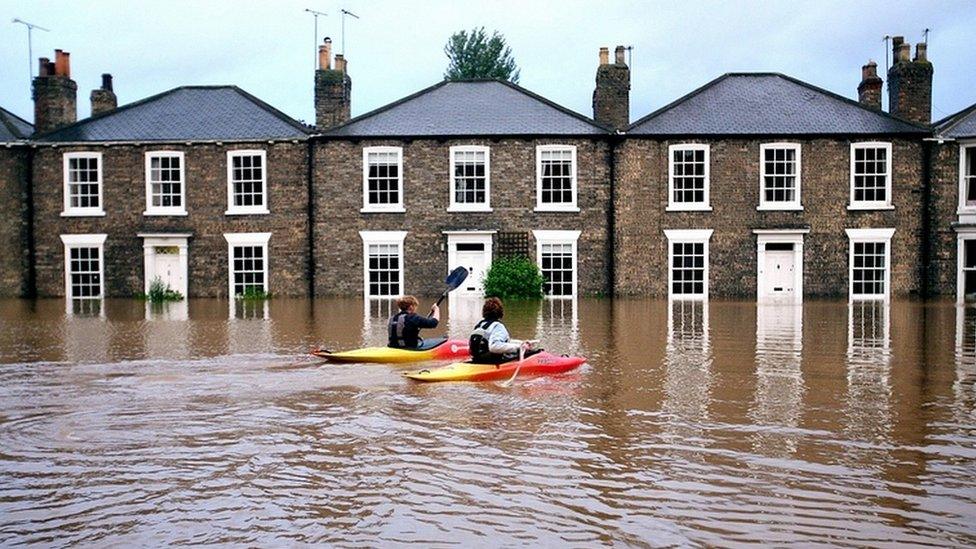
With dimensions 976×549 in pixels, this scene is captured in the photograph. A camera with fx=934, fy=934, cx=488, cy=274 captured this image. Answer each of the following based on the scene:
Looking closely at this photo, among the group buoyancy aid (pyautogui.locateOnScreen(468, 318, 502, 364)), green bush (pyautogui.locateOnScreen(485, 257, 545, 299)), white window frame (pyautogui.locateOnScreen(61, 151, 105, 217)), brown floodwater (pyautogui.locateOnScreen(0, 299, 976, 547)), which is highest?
Result: white window frame (pyautogui.locateOnScreen(61, 151, 105, 217))

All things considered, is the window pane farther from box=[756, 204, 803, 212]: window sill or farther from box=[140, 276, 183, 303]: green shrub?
box=[756, 204, 803, 212]: window sill

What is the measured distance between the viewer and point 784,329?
1858cm

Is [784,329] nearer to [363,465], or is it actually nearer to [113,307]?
[363,465]

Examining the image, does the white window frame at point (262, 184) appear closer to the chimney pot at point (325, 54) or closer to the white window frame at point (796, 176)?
the chimney pot at point (325, 54)

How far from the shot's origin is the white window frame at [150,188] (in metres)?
30.6

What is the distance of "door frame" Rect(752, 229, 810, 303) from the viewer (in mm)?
28906

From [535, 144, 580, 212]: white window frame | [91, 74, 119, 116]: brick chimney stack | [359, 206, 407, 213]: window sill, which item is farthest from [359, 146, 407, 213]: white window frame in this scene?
[91, 74, 119, 116]: brick chimney stack

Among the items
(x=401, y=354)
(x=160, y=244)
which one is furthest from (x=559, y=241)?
(x=401, y=354)

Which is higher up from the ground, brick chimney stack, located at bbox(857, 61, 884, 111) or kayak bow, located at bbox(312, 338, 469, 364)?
brick chimney stack, located at bbox(857, 61, 884, 111)

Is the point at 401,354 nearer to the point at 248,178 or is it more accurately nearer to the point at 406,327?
the point at 406,327

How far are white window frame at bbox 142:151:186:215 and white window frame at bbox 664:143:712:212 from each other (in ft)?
51.3

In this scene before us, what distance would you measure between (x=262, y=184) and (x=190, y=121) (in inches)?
146

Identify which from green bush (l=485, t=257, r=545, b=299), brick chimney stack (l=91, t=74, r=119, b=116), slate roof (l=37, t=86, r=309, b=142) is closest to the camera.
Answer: green bush (l=485, t=257, r=545, b=299)

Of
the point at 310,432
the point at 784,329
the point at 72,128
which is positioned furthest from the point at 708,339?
the point at 72,128
